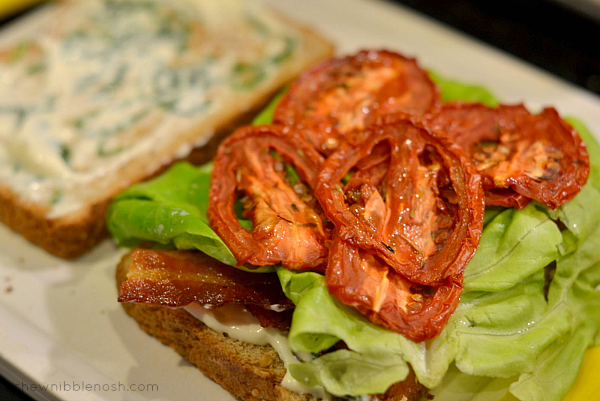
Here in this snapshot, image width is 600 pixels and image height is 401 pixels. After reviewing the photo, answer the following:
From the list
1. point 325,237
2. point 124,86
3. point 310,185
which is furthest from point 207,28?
point 325,237

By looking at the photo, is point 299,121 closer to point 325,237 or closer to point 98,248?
point 325,237

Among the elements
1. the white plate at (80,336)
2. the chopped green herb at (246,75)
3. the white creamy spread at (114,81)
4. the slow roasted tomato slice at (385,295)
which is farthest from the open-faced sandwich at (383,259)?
the chopped green herb at (246,75)

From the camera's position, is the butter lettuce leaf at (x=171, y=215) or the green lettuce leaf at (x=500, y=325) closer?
the green lettuce leaf at (x=500, y=325)

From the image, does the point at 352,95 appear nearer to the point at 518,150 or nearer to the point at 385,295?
the point at 518,150

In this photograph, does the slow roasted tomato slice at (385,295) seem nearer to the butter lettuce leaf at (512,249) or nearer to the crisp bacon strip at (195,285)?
the butter lettuce leaf at (512,249)

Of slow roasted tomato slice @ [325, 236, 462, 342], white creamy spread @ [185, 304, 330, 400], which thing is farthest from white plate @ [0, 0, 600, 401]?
slow roasted tomato slice @ [325, 236, 462, 342]

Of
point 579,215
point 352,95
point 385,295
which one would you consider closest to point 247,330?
point 385,295

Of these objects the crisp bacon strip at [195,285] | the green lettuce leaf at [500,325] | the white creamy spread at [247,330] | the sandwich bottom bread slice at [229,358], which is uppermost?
the green lettuce leaf at [500,325]

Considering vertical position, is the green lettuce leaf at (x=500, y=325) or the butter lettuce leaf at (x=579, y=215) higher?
the butter lettuce leaf at (x=579, y=215)
